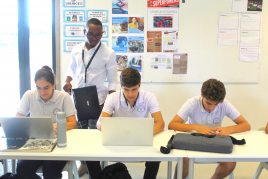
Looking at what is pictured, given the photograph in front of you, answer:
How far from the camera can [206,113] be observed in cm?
235

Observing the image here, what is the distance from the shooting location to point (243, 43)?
11.8ft

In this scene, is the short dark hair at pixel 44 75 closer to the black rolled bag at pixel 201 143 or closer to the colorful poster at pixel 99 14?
the black rolled bag at pixel 201 143

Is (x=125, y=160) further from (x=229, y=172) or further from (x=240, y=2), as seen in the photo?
(x=240, y=2)

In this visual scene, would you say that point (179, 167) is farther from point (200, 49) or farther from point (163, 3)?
point (163, 3)

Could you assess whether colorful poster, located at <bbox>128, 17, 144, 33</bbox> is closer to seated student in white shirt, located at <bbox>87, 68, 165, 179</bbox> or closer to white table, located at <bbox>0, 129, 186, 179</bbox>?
seated student in white shirt, located at <bbox>87, 68, 165, 179</bbox>

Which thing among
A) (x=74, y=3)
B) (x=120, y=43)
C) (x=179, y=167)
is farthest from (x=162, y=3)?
(x=179, y=167)

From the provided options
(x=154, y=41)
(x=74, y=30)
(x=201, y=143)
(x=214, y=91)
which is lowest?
(x=201, y=143)

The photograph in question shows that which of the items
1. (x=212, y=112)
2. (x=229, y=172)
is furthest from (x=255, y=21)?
(x=229, y=172)

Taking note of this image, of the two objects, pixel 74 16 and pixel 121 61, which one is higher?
pixel 74 16

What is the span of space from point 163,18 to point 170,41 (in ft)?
0.92

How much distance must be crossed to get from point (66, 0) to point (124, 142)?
221 centimetres

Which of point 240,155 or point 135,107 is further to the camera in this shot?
point 135,107

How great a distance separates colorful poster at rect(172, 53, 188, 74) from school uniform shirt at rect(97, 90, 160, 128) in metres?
1.35

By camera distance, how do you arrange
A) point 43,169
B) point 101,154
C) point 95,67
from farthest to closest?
point 95,67 → point 43,169 → point 101,154
